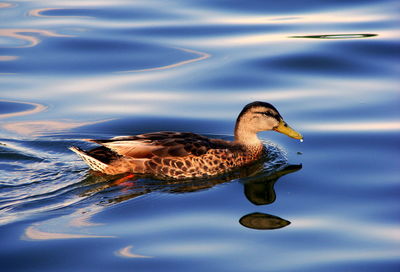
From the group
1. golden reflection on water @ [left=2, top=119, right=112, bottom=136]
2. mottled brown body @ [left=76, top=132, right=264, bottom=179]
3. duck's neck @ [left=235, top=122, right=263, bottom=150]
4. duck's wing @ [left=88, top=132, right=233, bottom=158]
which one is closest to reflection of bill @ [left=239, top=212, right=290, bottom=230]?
mottled brown body @ [left=76, top=132, right=264, bottom=179]

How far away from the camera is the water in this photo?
7.32m

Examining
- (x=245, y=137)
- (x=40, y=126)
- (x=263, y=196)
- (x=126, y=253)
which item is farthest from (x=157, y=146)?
(x=126, y=253)

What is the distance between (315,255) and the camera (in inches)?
282

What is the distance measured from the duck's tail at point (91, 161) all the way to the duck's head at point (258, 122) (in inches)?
74.5

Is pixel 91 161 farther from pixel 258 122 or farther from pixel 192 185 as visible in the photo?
pixel 258 122

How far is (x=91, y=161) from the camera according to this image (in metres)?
9.38

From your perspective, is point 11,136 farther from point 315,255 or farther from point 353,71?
point 353,71

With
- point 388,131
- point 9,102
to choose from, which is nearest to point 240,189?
point 388,131

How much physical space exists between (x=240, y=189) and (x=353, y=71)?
5.21m

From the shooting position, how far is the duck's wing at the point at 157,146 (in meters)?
9.46

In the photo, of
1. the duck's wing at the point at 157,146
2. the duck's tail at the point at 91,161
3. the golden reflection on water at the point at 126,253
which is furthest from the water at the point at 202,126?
the duck's wing at the point at 157,146

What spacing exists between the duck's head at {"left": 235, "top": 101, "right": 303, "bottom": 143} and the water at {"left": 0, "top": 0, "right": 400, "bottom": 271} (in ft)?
1.30

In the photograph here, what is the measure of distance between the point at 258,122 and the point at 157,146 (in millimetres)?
1455

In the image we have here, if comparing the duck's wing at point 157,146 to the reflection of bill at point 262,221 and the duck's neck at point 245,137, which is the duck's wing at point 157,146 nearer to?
the duck's neck at point 245,137
